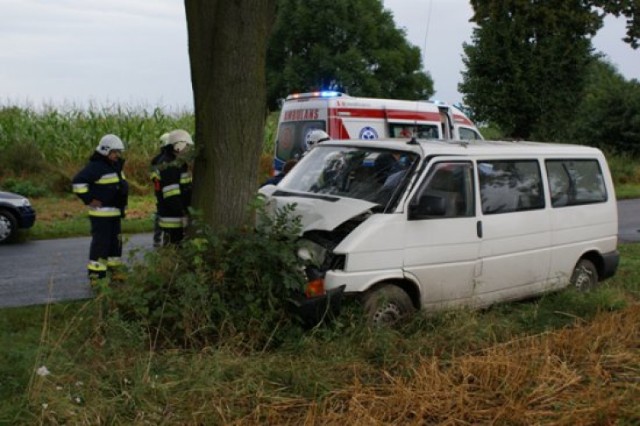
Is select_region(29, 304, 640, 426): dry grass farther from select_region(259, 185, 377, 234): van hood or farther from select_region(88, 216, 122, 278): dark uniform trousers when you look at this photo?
select_region(88, 216, 122, 278): dark uniform trousers

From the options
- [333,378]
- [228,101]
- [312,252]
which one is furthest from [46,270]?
[333,378]

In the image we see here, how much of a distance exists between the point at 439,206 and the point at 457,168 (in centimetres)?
66

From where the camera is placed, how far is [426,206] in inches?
253

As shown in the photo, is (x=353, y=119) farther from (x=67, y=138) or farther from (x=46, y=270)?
(x=67, y=138)

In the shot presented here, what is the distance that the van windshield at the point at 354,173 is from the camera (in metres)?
6.66

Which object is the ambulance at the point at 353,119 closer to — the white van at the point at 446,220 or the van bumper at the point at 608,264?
→ the van bumper at the point at 608,264

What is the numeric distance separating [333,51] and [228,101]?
3809cm

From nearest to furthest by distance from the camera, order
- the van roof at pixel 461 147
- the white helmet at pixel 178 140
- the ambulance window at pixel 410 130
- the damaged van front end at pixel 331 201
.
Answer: the damaged van front end at pixel 331 201 → the van roof at pixel 461 147 → the white helmet at pixel 178 140 → the ambulance window at pixel 410 130

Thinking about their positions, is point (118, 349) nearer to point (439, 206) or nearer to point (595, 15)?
point (439, 206)

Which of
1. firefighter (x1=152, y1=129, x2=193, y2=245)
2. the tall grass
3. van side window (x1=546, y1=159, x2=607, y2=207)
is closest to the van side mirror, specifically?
the tall grass

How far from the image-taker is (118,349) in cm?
482

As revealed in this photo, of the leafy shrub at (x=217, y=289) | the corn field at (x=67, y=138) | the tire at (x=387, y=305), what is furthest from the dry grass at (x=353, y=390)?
the corn field at (x=67, y=138)

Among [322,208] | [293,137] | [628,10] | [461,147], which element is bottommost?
[322,208]

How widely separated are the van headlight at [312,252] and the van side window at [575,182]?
299cm
